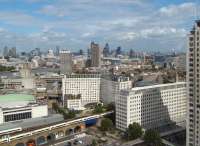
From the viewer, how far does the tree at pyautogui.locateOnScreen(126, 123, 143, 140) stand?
47.9 metres

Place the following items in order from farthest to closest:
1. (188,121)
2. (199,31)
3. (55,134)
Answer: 1. (55,134)
2. (188,121)
3. (199,31)

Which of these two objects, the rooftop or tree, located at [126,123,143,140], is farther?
the rooftop

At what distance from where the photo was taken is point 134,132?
47.9 m

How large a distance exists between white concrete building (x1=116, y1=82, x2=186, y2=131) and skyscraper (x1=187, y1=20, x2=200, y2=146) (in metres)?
13.9

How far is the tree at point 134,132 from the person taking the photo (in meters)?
47.9

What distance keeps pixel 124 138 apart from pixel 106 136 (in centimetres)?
336

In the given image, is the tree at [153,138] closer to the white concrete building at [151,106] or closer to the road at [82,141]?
the white concrete building at [151,106]

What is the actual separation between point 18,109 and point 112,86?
22.9 m

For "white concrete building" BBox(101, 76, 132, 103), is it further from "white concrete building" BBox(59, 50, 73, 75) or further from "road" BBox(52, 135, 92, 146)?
"white concrete building" BBox(59, 50, 73, 75)

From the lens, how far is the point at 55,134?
173 ft

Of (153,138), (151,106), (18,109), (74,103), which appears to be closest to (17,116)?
(18,109)

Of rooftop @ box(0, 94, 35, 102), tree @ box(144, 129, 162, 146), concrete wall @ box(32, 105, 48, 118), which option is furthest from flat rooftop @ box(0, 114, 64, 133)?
tree @ box(144, 129, 162, 146)

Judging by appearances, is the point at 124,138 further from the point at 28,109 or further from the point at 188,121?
the point at 28,109

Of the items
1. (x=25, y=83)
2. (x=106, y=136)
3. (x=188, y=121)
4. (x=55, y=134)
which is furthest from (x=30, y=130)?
(x=25, y=83)
